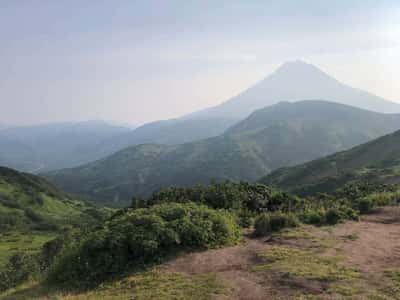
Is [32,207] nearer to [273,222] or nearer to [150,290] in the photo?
[273,222]

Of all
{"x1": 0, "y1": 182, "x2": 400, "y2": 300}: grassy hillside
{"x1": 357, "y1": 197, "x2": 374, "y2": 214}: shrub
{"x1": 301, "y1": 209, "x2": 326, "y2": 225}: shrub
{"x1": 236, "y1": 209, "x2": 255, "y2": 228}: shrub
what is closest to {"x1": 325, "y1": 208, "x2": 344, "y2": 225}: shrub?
{"x1": 0, "y1": 182, "x2": 400, "y2": 300}: grassy hillside

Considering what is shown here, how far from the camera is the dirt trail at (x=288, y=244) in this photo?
9666 mm

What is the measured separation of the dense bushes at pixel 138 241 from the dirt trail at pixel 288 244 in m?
0.75

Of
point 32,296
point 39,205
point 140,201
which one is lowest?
point 39,205

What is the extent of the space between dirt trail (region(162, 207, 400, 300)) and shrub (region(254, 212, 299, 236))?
759mm

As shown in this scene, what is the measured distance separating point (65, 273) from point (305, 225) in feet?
34.9

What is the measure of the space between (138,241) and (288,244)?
18.7 feet

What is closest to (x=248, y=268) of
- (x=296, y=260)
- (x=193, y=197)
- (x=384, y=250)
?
(x=296, y=260)

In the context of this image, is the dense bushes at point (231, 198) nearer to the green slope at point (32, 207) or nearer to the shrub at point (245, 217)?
the shrub at point (245, 217)

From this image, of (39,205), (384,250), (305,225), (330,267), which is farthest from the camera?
(39,205)

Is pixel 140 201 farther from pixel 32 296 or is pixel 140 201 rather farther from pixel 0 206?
pixel 0 206

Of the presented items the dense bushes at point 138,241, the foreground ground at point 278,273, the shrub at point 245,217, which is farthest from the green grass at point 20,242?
the foreground ground at point 278,273

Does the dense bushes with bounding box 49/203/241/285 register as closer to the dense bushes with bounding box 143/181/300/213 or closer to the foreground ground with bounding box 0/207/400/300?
the foreground ground with bounding box 0/207/400/300

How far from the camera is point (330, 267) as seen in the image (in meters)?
10.8
